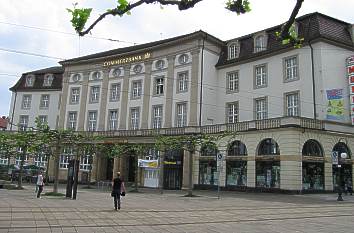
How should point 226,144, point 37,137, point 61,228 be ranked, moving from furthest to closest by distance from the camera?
point 226,144, point 37,137, point 61,228

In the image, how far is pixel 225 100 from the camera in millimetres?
42500

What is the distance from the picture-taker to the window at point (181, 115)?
43125 millimetres

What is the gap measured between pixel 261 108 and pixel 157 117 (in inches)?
505

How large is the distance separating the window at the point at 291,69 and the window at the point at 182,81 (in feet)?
37.4

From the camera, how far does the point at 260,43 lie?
4000 centimetres

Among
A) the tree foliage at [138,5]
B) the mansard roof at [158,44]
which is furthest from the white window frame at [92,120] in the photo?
the tree foliage at [138,5]

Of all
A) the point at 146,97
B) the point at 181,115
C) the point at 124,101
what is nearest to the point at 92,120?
the point at 124,101

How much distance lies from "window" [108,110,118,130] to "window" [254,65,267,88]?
19006 millimetres

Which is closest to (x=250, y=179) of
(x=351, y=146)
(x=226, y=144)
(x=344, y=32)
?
(x=226, y=144)

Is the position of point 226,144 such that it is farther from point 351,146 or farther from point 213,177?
point 351,146

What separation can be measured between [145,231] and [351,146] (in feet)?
92.6

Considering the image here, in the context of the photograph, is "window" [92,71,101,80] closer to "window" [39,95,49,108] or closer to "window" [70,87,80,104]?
"window" [70,87,80,104]

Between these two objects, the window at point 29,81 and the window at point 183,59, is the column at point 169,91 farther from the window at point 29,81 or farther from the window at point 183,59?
the window at point 29,81

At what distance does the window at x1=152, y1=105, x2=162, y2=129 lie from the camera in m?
45.7
